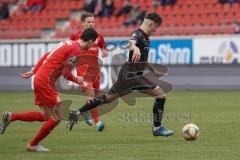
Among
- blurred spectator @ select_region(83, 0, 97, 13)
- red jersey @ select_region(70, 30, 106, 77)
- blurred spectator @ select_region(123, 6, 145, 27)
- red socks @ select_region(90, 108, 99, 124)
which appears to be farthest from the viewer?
blurred spectator @ select_region(83, 0, 97, 13)

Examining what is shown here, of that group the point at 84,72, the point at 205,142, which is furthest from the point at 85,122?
the point at 205,142

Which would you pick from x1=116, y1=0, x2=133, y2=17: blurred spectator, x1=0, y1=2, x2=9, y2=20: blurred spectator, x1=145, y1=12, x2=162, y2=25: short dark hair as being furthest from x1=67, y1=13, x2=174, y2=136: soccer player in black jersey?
x1=0, y1=2, x2=9, y2=20: blurred spectator

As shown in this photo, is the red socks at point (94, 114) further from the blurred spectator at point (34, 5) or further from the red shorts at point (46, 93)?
the blurred spectator at point (34, 5)

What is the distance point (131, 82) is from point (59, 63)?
2462mm

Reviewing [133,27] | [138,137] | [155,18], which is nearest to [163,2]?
[133,27]

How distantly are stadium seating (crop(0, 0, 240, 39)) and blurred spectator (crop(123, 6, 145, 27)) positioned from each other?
0.30m

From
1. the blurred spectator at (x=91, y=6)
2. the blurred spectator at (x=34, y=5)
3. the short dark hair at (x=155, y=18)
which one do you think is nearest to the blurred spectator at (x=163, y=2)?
the blurred spectator at (x=91, y=6)

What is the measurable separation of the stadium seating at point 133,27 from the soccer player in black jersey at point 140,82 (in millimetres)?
13374

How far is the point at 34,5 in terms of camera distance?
32.5 metres

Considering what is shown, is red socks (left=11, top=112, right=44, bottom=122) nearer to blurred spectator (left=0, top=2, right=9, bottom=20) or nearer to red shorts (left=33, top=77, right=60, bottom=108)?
red shorts (left=33, top=77, right=60, bottom=108)

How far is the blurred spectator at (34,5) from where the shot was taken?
3238cm

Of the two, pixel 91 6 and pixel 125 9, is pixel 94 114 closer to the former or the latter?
pixel 125 9

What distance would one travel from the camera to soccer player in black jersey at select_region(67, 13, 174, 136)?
12872 mm

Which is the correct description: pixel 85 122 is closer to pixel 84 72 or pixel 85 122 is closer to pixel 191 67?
pixel 84 72
